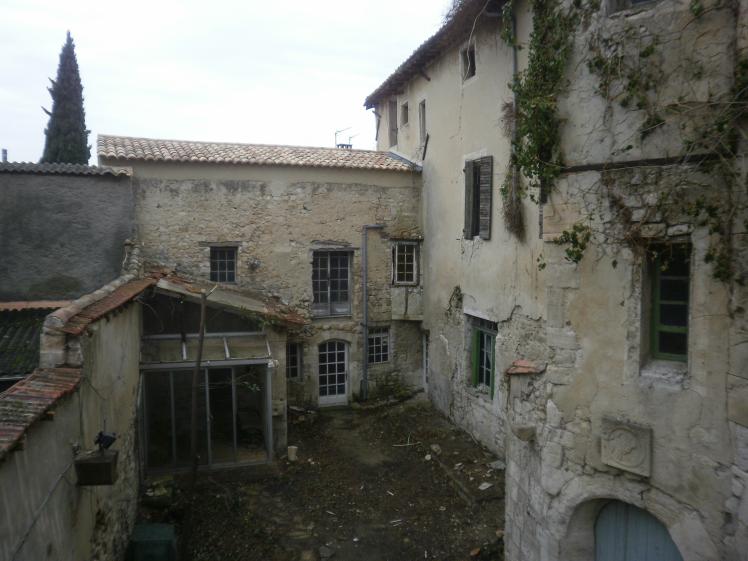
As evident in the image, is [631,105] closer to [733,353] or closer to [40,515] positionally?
[733,353]

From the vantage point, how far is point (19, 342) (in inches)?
349

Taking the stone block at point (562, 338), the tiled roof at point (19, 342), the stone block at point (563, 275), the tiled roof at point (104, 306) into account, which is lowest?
the tiled roof at point (19, 342)

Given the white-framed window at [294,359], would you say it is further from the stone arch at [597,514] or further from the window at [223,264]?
the stone arch at [597,514]

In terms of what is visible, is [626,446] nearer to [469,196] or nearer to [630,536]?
[630,536]

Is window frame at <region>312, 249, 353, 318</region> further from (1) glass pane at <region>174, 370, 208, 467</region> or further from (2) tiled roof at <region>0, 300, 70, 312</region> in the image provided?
(2) tiled roof at <region>0, 300, 70, 312</region>

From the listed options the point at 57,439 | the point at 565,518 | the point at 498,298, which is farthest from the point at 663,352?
the point at 57,439

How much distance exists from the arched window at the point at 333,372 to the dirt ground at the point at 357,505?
2141 millimetres

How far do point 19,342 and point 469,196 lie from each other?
30.1 feet

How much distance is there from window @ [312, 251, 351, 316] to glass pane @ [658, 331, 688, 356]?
998 cm

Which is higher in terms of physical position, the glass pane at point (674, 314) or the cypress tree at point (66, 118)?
the cypress tree at point (66, 118)

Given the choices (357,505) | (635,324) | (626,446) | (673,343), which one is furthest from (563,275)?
→ (357,505)

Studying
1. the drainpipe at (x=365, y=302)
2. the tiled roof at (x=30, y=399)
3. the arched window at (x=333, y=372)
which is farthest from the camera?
the arched window at (x=333, y=372)

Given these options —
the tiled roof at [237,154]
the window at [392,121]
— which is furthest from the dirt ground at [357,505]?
the window at [392,121]

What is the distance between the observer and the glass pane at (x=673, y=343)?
219 inches
